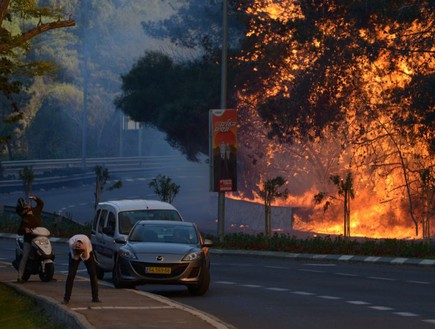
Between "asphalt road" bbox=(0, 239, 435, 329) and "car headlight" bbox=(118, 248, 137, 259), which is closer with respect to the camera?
"asphalt road" bbox=(0, 239, 435, 329)

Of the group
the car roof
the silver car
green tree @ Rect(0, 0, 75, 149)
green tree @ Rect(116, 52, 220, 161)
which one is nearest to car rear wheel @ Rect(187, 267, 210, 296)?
the silver car

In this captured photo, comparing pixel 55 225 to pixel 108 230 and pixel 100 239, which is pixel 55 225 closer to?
pixel 100 239

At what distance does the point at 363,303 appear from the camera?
22781mm

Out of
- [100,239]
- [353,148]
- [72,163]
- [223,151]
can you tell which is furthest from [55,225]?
[72,163]

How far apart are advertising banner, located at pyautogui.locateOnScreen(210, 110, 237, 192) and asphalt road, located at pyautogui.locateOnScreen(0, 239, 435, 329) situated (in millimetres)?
8563

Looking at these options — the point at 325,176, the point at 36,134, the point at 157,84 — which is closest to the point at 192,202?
the point at 157,84

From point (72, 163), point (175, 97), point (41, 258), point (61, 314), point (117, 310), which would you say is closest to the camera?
point (61, 314)

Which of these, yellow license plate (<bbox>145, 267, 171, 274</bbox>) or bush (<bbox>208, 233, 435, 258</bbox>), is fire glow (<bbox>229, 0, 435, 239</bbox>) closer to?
bush (<bbox>208, 233, 435, 258</bbox>)

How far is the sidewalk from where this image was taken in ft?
57.6

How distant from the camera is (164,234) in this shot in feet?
86.9

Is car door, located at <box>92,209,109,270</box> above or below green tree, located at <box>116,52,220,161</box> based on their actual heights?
below

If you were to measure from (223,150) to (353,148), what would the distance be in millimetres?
8828

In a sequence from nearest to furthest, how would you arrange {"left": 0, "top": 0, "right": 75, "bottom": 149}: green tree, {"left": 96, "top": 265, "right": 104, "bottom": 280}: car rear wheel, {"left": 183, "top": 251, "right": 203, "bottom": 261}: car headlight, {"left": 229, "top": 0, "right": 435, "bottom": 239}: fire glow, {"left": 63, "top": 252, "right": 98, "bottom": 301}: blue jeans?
{"left": 63, "top": 252, "right": 98, "bottom": 301}: blue jeans
{"left": 0, "top": 0, "right": 75, "bottom": 149}: green tree
{"left": 183, "top": 251, "right": 203, "bottom": 261}: car headlight
{"left": 96, "top": 265, "right": 104, "bottom": 280}: car rear wheel
{"left": 229, "top": 0, "right": 435, "bottom": 239}: fire glow

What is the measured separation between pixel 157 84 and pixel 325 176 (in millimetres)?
13008
